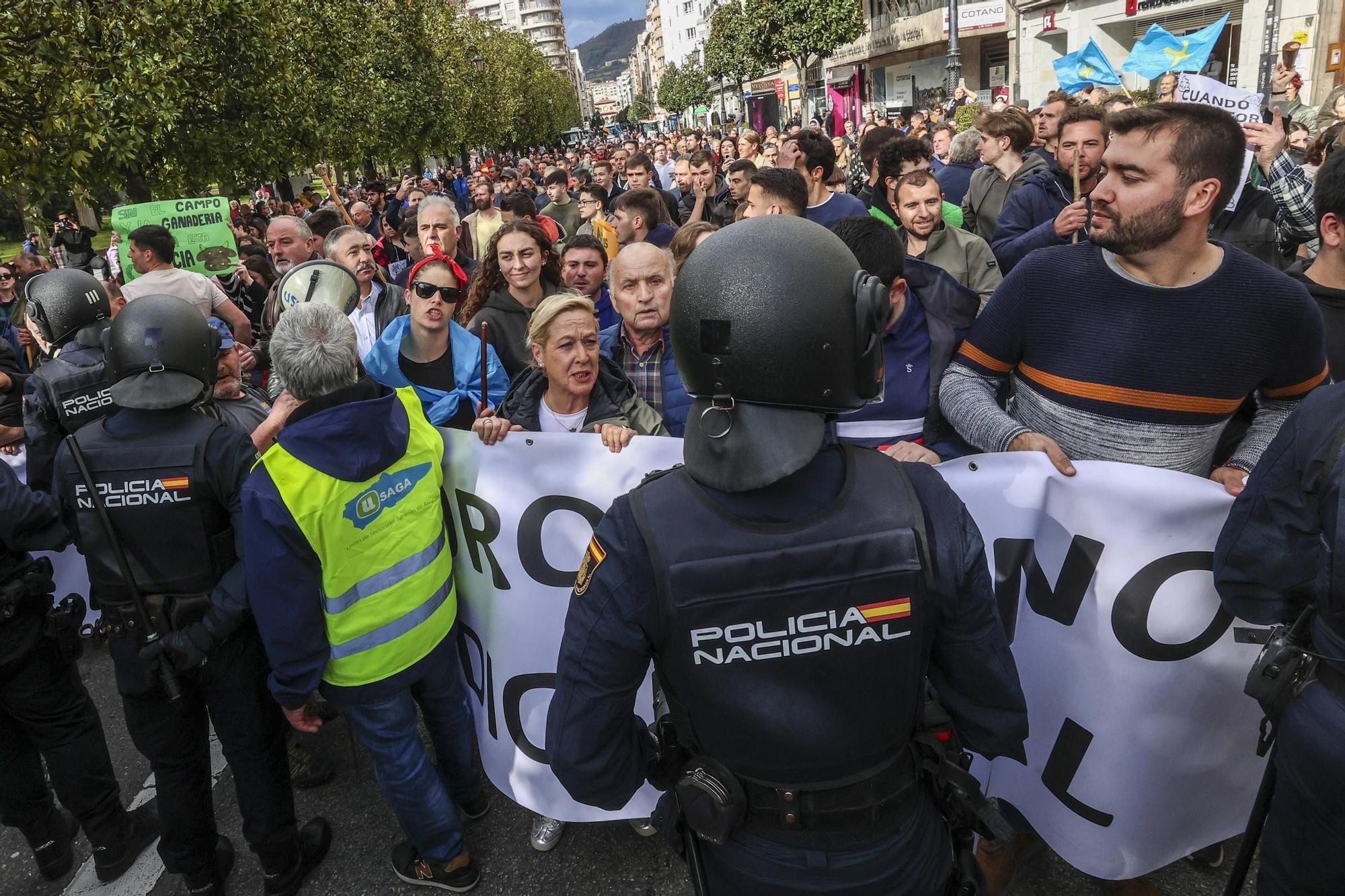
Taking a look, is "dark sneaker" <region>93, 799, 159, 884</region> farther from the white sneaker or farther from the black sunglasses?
the black sunglasses

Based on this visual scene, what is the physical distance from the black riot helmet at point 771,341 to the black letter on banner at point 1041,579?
4.52 feet

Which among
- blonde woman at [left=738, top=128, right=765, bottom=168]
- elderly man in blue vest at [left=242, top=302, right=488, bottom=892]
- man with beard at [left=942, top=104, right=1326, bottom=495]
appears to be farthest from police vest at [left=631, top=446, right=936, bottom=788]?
blonde woman at [left=738, top=128, right=765, bottom=168]

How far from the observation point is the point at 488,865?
3100 mm

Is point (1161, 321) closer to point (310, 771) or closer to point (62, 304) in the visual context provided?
point (310, 771)

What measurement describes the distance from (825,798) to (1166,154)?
2.03m

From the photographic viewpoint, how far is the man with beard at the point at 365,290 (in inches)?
200

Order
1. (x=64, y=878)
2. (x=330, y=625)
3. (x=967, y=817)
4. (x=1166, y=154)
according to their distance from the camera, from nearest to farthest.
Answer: (x=967, y=817)
(x=1166, y=154)
(x=330, y=625)
(x=64, y=878)

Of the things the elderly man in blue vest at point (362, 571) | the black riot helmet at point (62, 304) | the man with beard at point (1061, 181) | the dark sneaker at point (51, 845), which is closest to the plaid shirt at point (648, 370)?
the elderly man in blue vest at point (362, 571)

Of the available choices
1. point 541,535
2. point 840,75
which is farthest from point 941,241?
point 840,75

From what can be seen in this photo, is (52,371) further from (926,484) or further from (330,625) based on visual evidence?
(926,484)

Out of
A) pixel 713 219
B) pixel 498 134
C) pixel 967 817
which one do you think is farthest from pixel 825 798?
pixel 498 134

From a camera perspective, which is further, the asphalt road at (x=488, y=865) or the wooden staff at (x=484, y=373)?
the wooden staff at (x=484, y=373)

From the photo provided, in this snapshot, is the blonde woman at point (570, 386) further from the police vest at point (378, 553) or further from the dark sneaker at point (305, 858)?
the dark sneaker at point (305, 858)

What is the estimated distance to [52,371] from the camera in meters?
3.76
